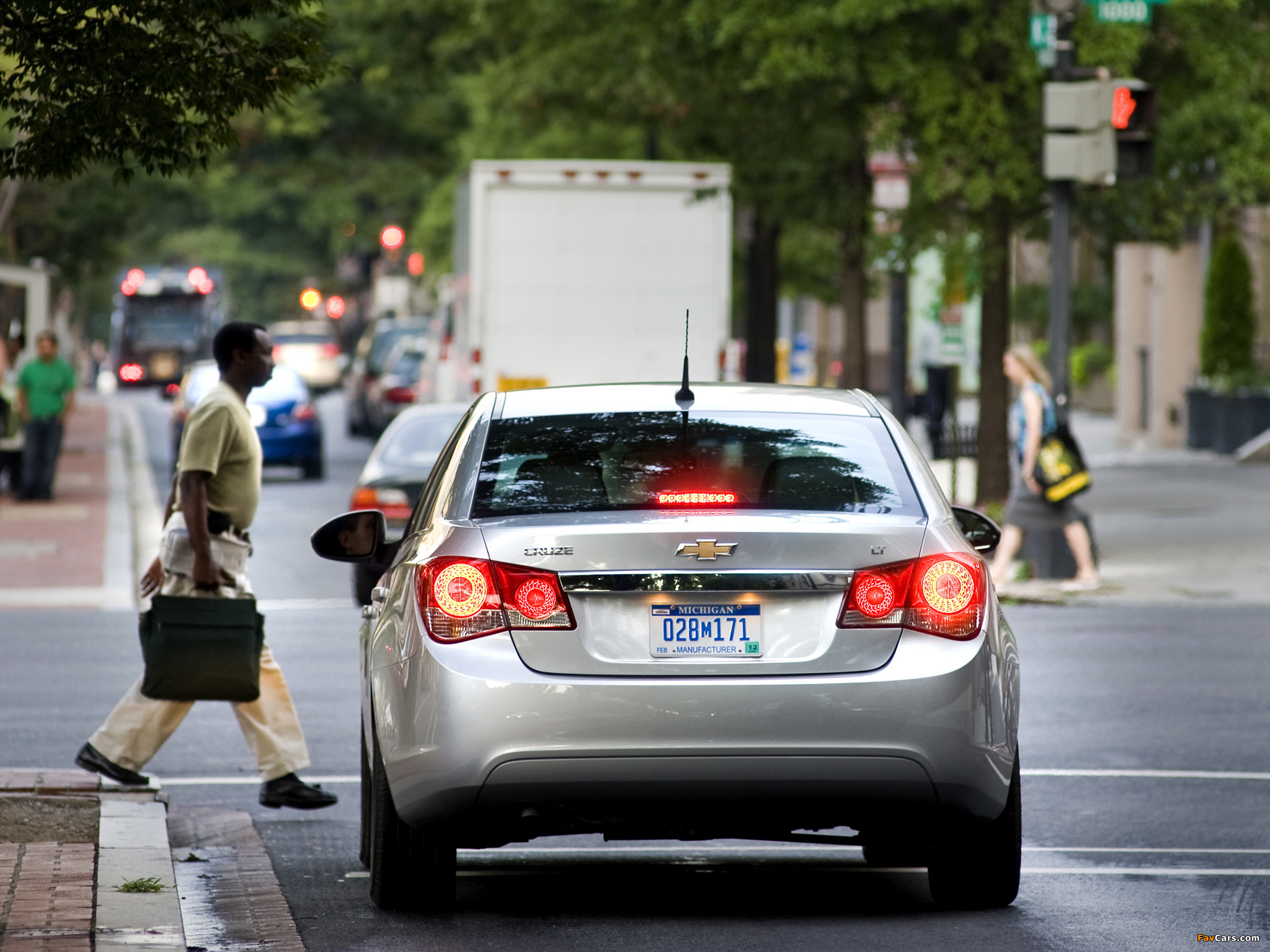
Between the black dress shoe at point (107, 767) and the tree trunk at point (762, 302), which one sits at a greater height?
the tree trunk at point (762, 302)

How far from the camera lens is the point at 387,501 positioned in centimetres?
1653

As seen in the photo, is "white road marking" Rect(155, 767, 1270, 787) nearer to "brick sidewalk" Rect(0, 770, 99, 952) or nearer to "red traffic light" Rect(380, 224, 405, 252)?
"brick sidewalk" Rect(0, 770, 99, 952)

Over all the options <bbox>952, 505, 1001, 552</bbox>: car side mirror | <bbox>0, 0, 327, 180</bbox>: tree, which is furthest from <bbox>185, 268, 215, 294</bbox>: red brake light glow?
<bbox>952, 505, 1001, 552</bbox>: car side mirror

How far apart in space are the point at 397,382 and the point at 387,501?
21.6 m

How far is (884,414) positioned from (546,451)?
1.05m

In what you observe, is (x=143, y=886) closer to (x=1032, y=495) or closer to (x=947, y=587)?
(x=947, y=587)

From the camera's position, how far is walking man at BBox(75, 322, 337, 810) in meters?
8.52

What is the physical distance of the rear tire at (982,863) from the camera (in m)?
6.59

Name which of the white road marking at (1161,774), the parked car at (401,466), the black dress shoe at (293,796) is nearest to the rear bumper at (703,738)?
the black dress shoe at (293,796)

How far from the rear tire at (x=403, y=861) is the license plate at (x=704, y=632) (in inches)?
36.5

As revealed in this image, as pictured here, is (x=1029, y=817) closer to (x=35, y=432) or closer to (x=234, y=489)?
(x=234, y=489)

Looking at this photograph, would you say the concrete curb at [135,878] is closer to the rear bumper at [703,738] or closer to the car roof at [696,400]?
the rear bumper at [703,738]

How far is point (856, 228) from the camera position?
2488 centimetres

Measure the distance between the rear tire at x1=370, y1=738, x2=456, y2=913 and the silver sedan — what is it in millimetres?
142
